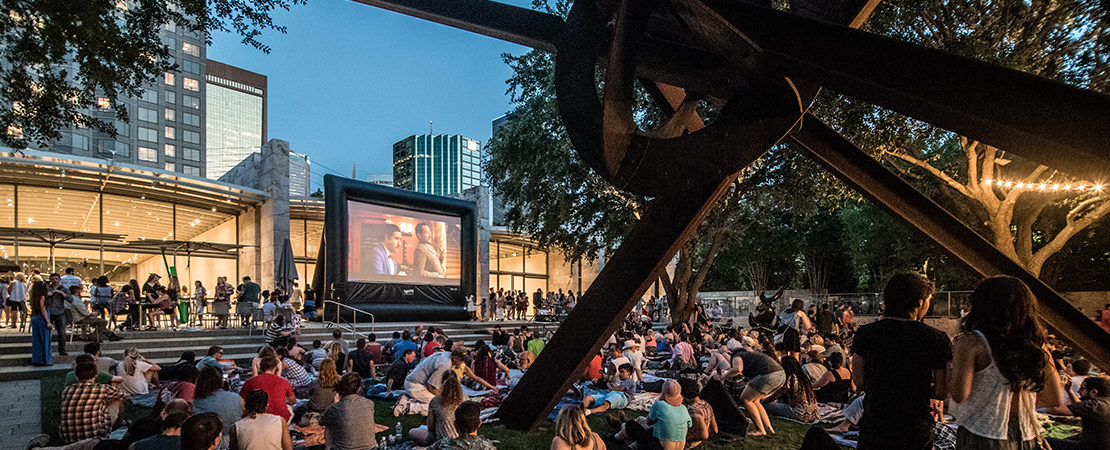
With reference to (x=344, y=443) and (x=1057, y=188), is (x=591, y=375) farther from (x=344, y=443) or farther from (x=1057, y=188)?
(x=1057, y=188)

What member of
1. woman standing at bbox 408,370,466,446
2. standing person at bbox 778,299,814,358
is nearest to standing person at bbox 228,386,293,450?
woman standing at bbox 408,370,466,446

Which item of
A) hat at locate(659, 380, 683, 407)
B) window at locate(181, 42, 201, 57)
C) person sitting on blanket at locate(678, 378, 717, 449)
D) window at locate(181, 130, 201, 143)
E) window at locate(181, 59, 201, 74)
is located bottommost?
person sitting on blanket at locate(678, 378, 717, 449)

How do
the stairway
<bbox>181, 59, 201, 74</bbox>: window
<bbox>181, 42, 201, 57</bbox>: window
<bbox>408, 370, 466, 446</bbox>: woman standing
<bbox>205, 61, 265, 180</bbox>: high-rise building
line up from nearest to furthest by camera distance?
<bbox>408, 370, 466, 446</bbox>: woman standing < the stairway < <bbox>181, 42, 201, 57</bbox>: window < <bbox>181, 59, 201, 74</bbox>: window < <bbox>205, 61, 265, 180</bbox>: high-rise building

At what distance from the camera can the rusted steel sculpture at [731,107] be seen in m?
2.28

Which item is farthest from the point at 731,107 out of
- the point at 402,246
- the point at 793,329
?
the point at 402,246

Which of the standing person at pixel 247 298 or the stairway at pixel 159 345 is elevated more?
the standing person at pixel 247 298

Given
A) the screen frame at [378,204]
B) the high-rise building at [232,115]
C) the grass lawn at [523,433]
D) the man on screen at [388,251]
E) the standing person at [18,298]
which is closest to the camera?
the grass lawn at [523,433]

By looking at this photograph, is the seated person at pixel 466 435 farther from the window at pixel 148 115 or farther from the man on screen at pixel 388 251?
the window at pixel 148 115

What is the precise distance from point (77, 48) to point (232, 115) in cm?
12360

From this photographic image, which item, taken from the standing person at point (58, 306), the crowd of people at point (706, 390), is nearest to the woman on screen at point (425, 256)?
the crowd of people at point (706, 390)

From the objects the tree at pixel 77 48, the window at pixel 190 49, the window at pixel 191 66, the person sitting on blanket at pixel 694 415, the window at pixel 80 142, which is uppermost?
the window at pixel 190 49

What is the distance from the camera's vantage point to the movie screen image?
2048 centimetres

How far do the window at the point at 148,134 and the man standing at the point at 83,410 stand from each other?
7198 cm

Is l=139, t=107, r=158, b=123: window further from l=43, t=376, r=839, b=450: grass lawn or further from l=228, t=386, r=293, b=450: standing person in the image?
l=228, t=386, r=293, b=450: standing person
